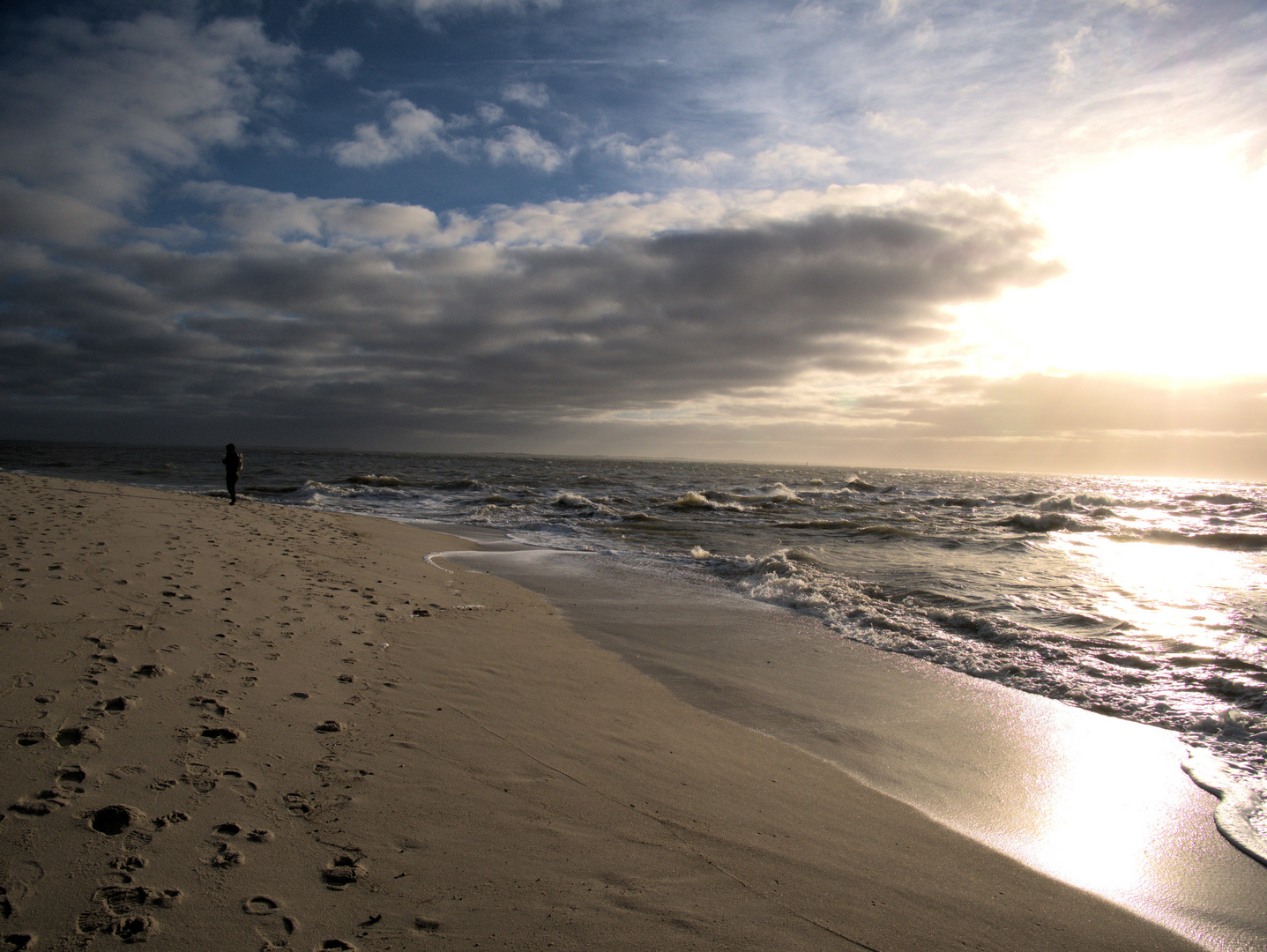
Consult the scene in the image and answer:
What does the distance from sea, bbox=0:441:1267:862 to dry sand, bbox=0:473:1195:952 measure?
2.48 m

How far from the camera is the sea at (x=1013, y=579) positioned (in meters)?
6.00

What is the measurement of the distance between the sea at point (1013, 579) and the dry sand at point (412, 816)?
8.13ft

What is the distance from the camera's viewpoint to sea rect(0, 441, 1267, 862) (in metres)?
6.00

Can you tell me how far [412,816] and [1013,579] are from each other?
1274 centimetres

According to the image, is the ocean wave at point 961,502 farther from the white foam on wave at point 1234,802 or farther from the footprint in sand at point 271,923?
the footprint in sand at point 271,923

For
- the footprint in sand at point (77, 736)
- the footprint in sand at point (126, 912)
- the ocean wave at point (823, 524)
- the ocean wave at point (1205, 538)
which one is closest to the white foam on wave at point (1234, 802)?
the footprint in sand at point (126, 912)

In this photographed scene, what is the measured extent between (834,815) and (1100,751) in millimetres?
2825

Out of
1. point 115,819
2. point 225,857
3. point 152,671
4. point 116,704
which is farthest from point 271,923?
point 152,671

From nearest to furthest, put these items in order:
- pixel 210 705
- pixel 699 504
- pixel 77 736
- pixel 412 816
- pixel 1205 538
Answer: pixel 412 816
pixel 77 736
pixel 210 705
pixel 1205 538
pixel 699 504

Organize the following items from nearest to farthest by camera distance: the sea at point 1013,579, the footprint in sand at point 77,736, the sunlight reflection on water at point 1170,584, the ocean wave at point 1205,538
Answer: the footprint in sand at point 77,736 < the sea at point 1013,579 < the sunlight reflection on water at point 1170,584 < the ocean wave at point 1205,538

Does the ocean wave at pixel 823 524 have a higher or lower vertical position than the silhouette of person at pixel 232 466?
lower

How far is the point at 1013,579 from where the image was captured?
12.2 meters

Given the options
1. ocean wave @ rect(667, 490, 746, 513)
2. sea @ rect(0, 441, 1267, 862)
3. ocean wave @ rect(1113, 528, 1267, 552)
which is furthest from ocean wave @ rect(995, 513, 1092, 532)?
ocean wave @ rect(667, 490, 746, 513)

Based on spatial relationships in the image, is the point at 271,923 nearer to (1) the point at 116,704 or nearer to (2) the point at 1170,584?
(1) the point at 116,704
